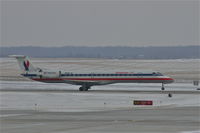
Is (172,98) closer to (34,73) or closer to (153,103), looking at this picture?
(153,103)

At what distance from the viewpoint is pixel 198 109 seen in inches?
1884

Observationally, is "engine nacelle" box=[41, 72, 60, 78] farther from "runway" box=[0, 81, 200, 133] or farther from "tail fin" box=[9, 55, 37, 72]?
"runway" box=[0, 81, 200, 133]

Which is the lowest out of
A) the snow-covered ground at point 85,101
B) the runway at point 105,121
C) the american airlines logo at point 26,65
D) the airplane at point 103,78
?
the runway at point 105,121

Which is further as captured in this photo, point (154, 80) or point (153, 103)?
point (154, 80)

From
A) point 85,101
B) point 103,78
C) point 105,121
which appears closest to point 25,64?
point 103,78

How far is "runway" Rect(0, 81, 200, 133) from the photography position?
1385 inches

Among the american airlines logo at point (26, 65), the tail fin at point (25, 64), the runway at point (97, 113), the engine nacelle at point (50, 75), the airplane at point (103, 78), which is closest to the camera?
the runway at point (97, 113)

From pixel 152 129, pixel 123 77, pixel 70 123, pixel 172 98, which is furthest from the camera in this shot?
pixel 123 77

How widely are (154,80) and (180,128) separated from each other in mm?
39411

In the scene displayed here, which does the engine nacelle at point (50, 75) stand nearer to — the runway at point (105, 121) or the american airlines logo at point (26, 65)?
the american airlines logo at point (26, 65)

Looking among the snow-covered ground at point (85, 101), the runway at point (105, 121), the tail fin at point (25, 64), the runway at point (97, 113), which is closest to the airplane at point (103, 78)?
the tail fin at point (25, 64)

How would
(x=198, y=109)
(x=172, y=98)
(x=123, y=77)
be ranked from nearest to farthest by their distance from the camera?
(x=198, y=109)
(x=172, y=98)
(x=123, y=77)

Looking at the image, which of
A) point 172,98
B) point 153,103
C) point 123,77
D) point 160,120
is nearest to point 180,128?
point 160,120

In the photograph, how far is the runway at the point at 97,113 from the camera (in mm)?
35188
